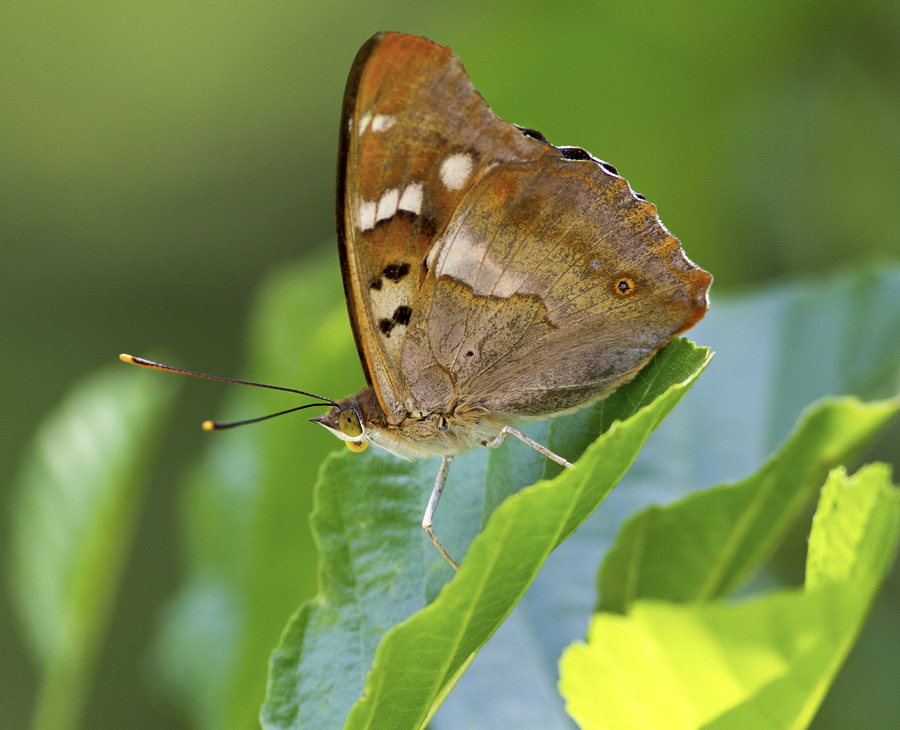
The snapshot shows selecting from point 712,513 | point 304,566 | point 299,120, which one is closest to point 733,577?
point 712,513

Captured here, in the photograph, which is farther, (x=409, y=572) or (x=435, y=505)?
(x=435, y=505)

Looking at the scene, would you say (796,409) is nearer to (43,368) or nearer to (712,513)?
(712,513)

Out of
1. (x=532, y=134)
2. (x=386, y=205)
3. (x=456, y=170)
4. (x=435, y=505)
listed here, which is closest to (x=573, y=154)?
(x=532, y=134)

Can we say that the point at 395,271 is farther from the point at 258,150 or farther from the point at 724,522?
the point at 258,150

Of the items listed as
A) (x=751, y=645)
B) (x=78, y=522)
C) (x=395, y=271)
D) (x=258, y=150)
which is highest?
(x=258, y=150)

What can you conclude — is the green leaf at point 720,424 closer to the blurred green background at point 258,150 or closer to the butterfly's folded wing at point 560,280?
the butterfly's folded wing at point 560,280

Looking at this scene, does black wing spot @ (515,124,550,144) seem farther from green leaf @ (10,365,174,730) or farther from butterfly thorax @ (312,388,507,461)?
green leaf @ (10,365,174,730)
